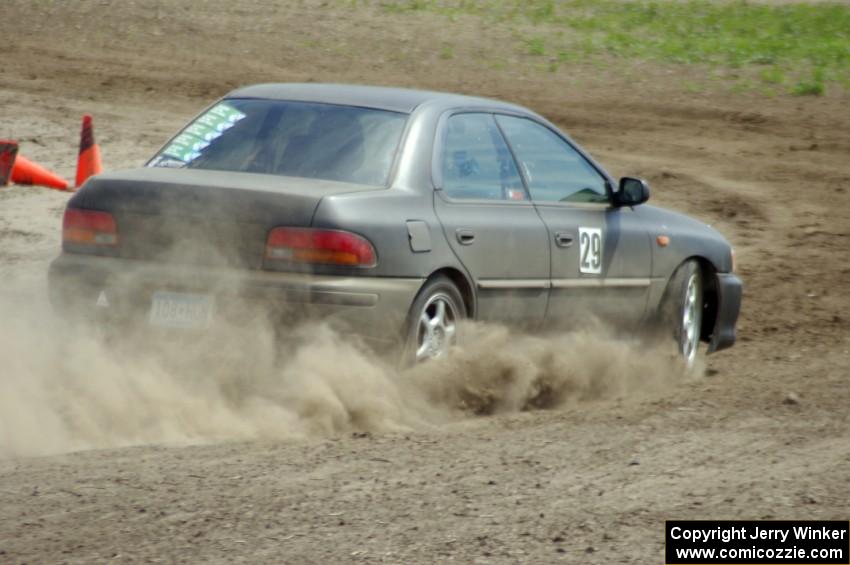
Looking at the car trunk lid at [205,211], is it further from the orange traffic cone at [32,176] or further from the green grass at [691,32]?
the green grass at [691,32]

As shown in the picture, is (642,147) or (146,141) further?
(642,147)

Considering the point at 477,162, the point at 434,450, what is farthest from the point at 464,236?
the point at 434,450

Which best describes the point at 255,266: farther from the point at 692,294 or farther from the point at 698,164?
the point at 698,164

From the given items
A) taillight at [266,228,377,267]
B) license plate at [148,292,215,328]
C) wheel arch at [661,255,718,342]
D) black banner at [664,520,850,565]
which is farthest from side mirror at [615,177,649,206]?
black banner at [664,520,850,565]

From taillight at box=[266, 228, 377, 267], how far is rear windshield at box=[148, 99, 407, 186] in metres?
0.50

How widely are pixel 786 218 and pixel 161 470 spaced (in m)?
10.6

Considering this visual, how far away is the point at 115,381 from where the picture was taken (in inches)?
253

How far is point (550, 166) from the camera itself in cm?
799

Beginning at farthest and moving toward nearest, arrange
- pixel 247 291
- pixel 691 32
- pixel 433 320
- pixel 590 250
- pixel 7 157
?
pixel 691 32 → pixel 7 157 → pixel 590 250 → pixel 433 320 → pixel 247 291

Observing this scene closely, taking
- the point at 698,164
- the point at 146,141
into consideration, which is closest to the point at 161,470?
the point at 146,141

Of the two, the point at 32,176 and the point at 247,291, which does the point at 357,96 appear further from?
the point at 32,176

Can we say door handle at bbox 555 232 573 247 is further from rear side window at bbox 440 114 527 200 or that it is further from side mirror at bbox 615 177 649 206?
side mirror at bbox 615 177 649 206

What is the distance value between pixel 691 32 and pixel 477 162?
2195 centimetres

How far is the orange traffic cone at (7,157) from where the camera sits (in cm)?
1261
